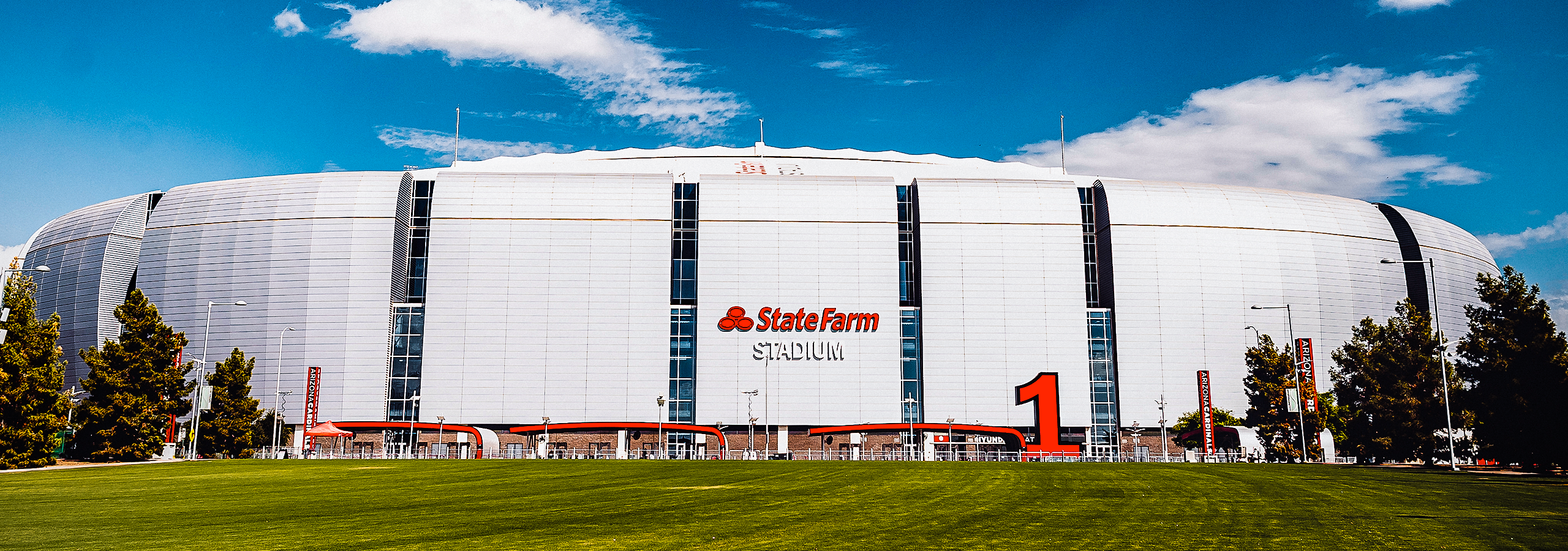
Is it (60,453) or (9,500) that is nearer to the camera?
(9,500)

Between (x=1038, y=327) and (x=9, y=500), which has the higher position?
(x=1038, y=327)

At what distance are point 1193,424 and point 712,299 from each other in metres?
47.9

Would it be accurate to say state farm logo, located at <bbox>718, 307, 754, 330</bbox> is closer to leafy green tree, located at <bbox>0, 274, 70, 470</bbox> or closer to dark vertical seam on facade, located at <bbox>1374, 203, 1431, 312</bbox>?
leafy green tree, located at <bbox>0, 274, 70, 470</bbox>

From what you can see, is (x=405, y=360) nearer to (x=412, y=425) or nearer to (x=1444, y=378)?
(x=412, y=425)

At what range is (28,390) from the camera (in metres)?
46.7

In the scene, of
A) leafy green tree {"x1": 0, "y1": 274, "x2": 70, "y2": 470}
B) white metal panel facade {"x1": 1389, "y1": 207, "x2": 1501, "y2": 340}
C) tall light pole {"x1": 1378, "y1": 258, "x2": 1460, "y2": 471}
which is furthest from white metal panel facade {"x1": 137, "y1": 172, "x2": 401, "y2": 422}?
white metal panel facade {"x1": 1389, "y1": 207, "x2": 1501, "y2": 340}

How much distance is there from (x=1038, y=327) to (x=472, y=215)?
189ft

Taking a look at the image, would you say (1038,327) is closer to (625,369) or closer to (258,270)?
(625,369)

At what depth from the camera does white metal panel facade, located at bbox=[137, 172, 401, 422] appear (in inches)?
3797

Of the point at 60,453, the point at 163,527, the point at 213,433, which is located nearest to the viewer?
the point at 163,527

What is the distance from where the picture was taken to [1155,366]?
331 feet

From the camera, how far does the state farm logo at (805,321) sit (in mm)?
99375

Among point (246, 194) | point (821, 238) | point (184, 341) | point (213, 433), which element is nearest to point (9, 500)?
point (184, 341)

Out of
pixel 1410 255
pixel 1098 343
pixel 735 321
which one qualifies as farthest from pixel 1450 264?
pixel 735 321
